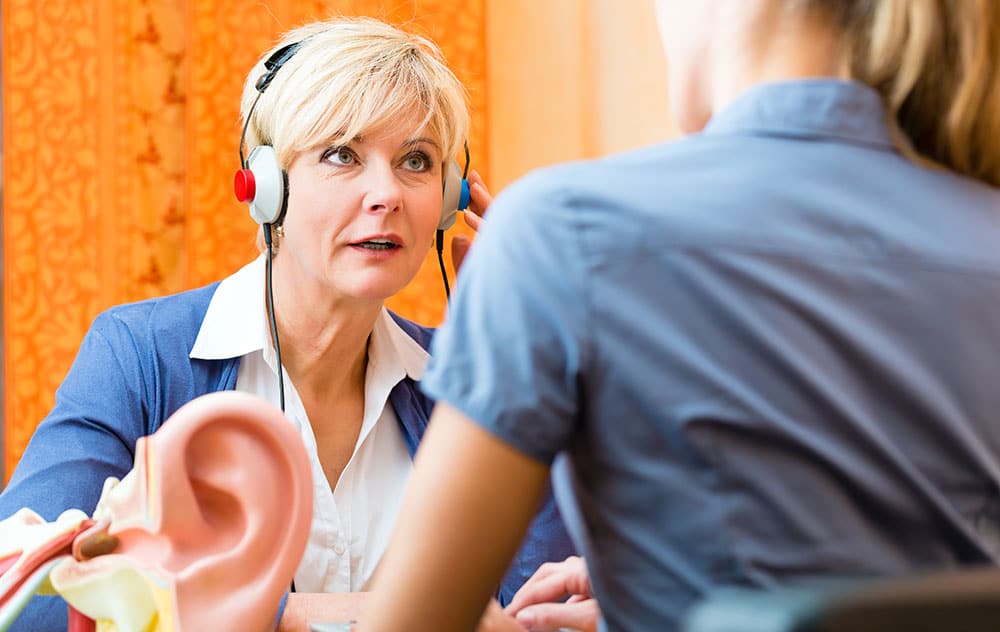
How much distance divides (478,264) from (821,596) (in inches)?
12.1

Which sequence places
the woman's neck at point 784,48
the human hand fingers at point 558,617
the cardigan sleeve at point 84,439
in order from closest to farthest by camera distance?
the woman's neck at point 784,48
the human hand fingers at point 558,617
the cardigan sleeve at point 84,439

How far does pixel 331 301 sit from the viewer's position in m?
1.58

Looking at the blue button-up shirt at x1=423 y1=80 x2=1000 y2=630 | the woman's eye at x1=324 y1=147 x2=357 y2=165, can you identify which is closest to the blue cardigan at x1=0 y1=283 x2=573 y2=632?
the woman's eye at x1=324 y1=147 x2=357 y2=165

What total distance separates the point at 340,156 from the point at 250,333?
11.0 inches

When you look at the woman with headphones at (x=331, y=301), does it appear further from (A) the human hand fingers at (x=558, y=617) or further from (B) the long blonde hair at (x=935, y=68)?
(B) the long blonde hair at (x=935, y=68)

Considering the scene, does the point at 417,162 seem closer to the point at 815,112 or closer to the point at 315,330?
the point at 315,330

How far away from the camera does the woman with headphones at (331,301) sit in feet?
4.77

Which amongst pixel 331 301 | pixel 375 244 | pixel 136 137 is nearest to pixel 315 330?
pixel 331 301

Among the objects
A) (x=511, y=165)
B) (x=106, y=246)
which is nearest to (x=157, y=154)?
(x=106, y=246)

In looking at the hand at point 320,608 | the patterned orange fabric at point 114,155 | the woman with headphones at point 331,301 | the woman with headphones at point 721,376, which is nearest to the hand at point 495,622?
the woman with headphones at point 721,376

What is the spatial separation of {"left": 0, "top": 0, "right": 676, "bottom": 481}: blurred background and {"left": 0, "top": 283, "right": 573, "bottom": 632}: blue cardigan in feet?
3.49

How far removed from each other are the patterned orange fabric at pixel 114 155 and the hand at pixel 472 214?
0.92 metres

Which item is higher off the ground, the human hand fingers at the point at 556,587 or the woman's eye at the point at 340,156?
the woman's eye at the point at 340,156

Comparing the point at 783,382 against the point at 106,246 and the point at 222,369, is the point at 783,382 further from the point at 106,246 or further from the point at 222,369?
the point at 106,246
